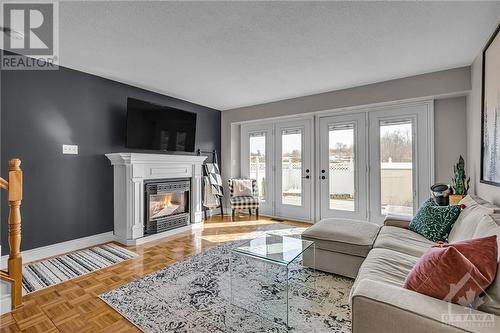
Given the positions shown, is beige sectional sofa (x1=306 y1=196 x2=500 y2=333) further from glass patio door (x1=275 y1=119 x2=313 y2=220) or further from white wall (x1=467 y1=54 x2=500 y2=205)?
glass patio door (x1=275 y1=119 x2=313 y2=220)

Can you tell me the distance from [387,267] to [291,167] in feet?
10.9

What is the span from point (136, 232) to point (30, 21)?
262cm

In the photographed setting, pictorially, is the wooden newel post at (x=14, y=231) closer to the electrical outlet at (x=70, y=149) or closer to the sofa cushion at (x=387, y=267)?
the electrical outlet at (x=70, y=149)

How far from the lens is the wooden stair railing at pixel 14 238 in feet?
6.38

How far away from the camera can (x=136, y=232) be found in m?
3.46

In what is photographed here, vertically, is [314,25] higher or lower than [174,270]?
higher

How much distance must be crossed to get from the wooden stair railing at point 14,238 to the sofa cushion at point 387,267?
8.45 ft

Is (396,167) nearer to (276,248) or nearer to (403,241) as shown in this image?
(403,241)

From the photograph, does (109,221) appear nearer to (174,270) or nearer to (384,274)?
(174,270)

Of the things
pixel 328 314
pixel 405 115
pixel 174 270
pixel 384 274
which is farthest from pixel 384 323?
pixel 405 115

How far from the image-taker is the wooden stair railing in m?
1.94

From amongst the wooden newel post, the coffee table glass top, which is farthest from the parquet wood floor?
the coffee table glass top

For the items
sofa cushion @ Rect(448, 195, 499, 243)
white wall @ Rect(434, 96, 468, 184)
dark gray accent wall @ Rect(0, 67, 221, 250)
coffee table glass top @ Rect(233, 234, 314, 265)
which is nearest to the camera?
sofa cushion @ Rect(448, 195, 499, 243)

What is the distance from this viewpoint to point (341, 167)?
4.29 metres
